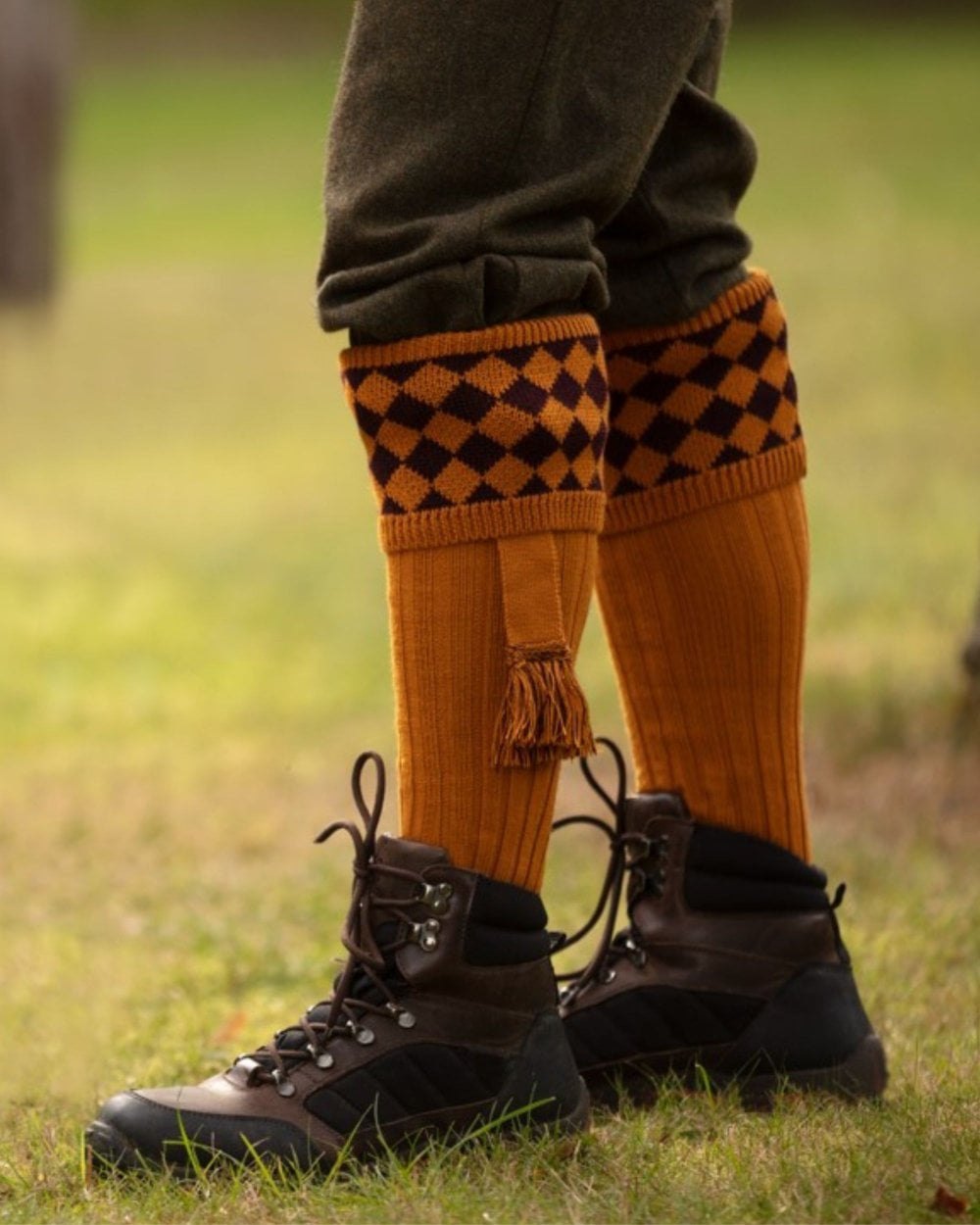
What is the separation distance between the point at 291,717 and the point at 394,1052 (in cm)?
205

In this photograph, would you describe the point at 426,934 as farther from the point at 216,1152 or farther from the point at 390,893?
the point at 216,1152

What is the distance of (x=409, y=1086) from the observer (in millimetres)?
1438

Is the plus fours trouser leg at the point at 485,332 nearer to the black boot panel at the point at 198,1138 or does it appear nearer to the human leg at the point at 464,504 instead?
the human leg at the point at 464,504

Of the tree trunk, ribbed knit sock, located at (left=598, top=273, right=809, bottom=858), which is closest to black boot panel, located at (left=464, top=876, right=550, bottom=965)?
ribbed knit sock, located at (left=598, top=273, right=809, bottom=858)

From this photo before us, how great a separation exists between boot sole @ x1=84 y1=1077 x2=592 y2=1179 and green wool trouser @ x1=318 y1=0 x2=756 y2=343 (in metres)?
0.56

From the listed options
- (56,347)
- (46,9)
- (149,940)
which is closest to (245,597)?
(149,940)

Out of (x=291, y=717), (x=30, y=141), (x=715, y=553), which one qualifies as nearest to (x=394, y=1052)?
(x=715, y=553)

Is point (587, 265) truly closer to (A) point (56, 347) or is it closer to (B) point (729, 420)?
(B) point (729, 420)

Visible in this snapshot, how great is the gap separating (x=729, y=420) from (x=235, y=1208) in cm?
70

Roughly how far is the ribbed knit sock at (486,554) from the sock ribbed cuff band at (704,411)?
0.18 metres

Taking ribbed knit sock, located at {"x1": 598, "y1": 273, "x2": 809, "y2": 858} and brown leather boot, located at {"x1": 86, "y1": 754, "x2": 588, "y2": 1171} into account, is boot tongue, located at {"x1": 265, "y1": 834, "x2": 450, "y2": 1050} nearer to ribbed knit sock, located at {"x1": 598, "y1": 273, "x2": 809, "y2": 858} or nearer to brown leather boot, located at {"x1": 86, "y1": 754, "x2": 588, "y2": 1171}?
brown leather boot, located at {"x1": 86, "y1": 754, "x2": 588, "y2": 1171}

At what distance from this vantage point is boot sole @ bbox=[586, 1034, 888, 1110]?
1602mm

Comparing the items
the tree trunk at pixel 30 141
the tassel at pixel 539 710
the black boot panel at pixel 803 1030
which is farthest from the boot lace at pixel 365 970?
the tree trunk at pixel 30 141

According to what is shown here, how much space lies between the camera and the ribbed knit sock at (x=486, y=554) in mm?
1389
